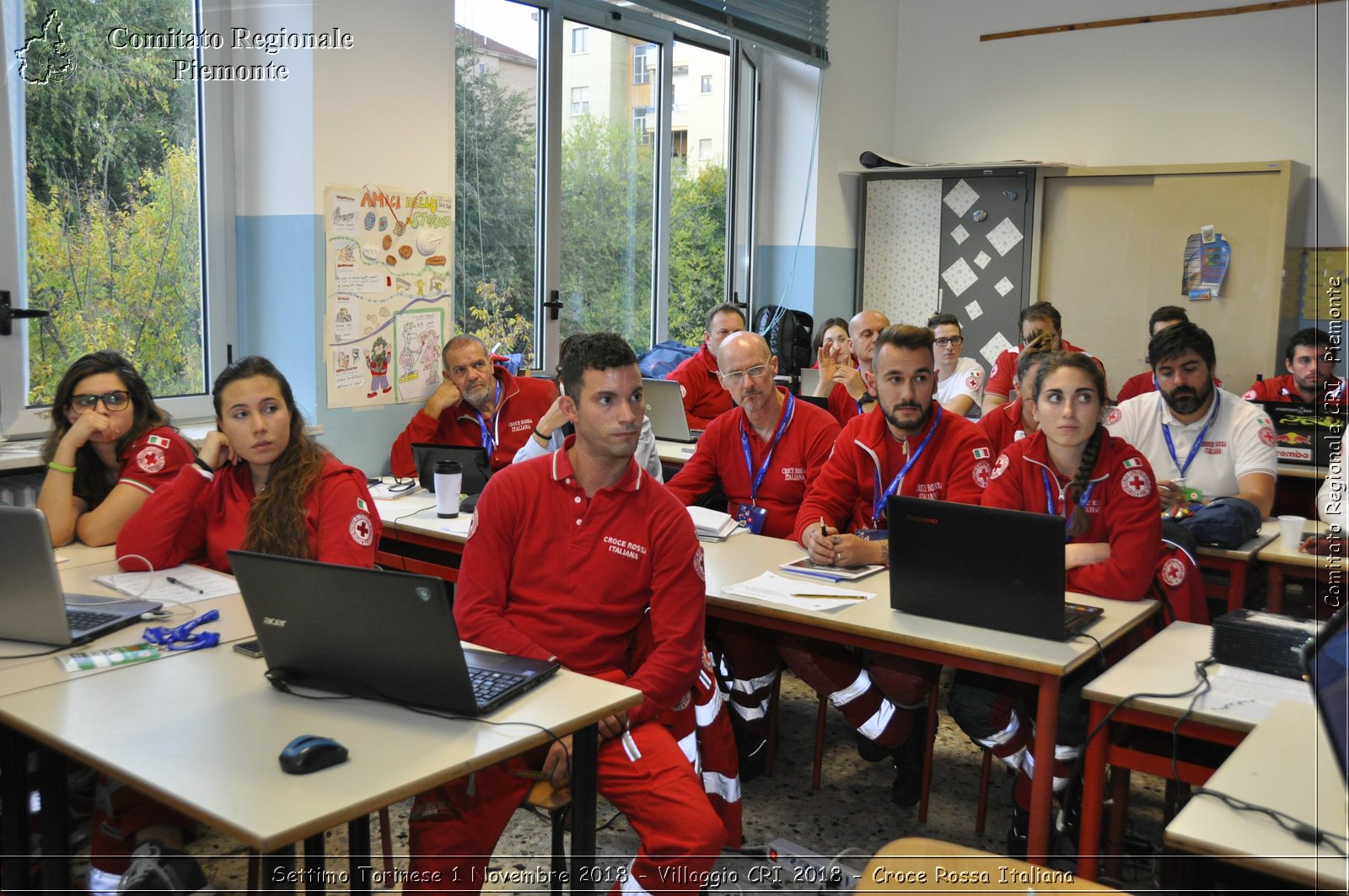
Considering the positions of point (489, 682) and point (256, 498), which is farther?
point (256, 498)

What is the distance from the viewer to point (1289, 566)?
3305mm

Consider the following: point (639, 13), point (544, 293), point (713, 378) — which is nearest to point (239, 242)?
point (544, 293)

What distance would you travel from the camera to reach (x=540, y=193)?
231 inches

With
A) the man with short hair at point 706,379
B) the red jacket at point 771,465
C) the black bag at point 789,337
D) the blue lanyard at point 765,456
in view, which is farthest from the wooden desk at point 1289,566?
the black bag at point 789,337

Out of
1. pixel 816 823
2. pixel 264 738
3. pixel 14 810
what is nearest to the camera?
pixel 264 738

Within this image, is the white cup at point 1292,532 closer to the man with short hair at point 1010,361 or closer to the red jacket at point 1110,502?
the red jacket at point 1110,502

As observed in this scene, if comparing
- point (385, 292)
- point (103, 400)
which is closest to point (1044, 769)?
point (103, 400)

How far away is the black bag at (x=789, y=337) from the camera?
23.6 feet

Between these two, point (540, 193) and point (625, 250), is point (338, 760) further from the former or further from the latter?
point (625, 250)

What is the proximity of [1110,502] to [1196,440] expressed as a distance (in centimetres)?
139

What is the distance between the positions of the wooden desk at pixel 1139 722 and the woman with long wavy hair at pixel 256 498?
5.67 ft

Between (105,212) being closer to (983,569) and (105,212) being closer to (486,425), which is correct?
(486,425)

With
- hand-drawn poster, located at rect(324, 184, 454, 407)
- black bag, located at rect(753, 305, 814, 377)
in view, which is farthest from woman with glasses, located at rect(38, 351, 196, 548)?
black bag, located at rect(753, 305, 814, 377)

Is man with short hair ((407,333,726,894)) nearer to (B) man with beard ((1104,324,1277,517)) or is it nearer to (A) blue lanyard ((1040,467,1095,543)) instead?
(A) blue lanyard ((1040,467,1095,543))
